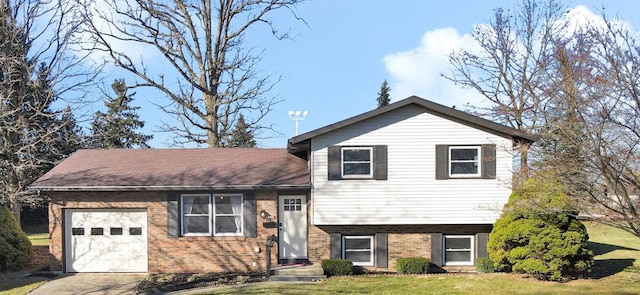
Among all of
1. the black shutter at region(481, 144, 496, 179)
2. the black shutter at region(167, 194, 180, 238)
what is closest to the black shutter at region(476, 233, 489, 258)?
the black shutter at region(481, 144, 496, 179)

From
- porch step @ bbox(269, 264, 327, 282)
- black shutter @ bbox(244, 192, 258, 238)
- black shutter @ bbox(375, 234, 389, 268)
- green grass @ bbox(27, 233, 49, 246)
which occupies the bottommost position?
green grass @ bbox(27, 233, 49, 246)

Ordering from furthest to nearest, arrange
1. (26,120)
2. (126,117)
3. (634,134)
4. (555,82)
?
(126,117) → (26,120) → (555,82) → (634,134)

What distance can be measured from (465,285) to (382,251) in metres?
3.01

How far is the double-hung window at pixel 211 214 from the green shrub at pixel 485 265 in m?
7.19

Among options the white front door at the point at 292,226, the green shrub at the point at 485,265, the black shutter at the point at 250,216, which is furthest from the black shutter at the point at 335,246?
the green shrub at the point at 485,265

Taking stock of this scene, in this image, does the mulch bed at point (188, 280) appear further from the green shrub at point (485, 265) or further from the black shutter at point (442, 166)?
the green shrub at point (485, 265)

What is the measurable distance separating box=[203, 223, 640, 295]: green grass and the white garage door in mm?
4184

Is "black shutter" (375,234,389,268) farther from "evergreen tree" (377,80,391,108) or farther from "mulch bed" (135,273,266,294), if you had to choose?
"evergreen tree" (377,80,391,108)

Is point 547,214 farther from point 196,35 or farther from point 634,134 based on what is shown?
point 196,35

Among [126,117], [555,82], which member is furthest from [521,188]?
[126,117]

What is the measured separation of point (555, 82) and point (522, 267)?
4.89 meters

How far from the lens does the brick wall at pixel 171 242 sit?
14.8 m

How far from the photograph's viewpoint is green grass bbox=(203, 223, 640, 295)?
11742mm

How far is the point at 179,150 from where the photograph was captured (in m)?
18.0
